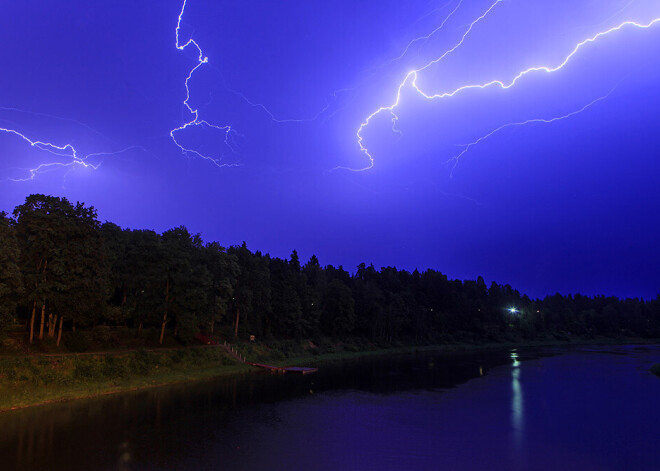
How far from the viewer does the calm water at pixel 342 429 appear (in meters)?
20.6

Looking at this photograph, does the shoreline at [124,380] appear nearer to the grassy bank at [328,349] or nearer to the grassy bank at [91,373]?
the grassy bank at [91,373]

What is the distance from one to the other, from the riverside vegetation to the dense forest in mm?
156

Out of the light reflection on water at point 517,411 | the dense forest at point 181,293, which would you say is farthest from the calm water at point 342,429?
the dense forest at point 181,293

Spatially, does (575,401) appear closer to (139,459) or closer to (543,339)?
(139,459)

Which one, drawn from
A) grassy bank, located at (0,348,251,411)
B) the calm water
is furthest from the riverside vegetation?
the calm water

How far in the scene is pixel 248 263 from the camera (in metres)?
75.6

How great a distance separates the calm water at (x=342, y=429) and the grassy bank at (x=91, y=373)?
2671 millimetres

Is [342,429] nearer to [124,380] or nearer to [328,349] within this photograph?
[124,380]

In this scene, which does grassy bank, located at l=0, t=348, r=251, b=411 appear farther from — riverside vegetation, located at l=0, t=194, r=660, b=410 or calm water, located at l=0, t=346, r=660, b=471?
calm water, located at l=0, t=346, r=660, b=471

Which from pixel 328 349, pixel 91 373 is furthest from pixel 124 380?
pixel 328 349

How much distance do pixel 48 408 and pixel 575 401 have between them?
144 feet

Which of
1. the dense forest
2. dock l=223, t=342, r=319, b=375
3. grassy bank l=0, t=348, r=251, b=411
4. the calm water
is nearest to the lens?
the calm water

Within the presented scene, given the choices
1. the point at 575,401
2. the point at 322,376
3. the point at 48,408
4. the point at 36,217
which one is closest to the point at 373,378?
the point at 322,376

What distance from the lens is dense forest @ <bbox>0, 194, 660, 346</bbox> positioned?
38.8 m
